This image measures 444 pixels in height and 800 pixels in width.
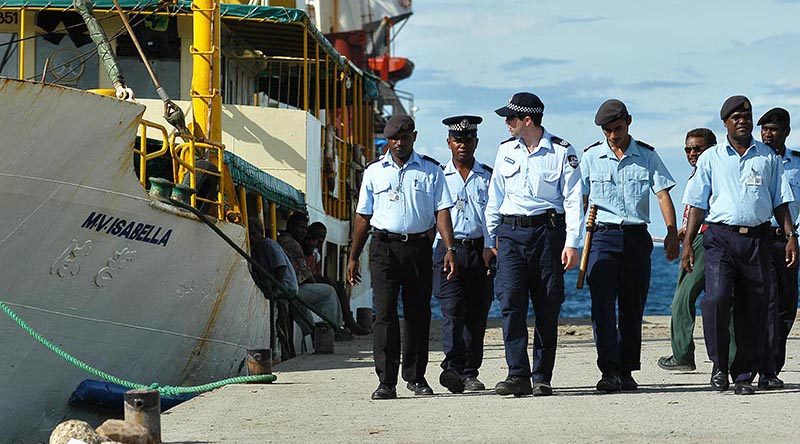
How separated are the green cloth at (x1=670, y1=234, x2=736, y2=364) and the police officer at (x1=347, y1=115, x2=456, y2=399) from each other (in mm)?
2375

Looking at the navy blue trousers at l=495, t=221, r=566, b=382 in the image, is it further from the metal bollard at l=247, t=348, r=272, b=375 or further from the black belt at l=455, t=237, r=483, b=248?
the metal bollard at l=247, t=348, r=272, b=375

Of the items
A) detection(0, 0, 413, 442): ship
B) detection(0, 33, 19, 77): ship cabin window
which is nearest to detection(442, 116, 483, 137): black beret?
detection(0, 0, 413, 442): ship

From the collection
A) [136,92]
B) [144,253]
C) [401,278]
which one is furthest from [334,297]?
[401,278]

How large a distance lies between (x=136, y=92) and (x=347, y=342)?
4.09 metres

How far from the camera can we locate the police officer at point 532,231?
9.25m

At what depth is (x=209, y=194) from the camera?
41.1 ft

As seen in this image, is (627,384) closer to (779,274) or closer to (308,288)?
(779,274)

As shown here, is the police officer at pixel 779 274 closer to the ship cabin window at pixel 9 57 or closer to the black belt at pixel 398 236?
the black belt at pixel 398 236

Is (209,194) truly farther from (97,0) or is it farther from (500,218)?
(97,0)

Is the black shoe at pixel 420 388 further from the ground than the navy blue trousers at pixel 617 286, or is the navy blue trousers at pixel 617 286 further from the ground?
the navy blue trousers at pixel 617 286

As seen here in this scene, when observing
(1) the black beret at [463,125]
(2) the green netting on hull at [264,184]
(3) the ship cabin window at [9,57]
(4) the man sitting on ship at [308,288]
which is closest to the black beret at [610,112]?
(1) the black beret at [463,125]

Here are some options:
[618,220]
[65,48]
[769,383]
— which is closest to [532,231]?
[618,220]

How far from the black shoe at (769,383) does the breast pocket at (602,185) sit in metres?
1.59

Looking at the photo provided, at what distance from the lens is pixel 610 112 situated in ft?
31.3
